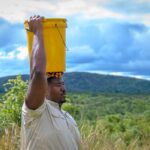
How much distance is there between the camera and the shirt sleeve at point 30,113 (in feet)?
12.5

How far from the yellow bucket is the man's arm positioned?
0.43 metres

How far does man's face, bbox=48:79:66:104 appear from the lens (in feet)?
13.5

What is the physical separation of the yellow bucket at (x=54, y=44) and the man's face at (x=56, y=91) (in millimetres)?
136

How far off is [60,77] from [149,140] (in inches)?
251

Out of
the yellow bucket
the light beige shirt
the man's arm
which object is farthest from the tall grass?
the man's arm

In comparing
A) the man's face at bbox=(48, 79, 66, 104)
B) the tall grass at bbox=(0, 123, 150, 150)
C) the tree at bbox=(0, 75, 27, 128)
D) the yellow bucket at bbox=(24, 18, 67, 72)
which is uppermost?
the yellow bucket at bbox=(24, 18, 67, 72)

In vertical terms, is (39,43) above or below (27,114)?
above

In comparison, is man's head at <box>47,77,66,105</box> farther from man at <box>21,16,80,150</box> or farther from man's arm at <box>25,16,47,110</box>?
man's arm at <box>25,16,47,110</box>

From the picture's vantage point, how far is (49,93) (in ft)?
13.5

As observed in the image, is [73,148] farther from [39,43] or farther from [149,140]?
[149,140]

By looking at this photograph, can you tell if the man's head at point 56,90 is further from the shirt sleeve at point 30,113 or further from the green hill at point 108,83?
the green hill at point 108,83

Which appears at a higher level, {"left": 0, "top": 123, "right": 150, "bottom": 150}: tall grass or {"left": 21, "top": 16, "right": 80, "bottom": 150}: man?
{"left": 21, "top": 16, "right": 80, "bottom": 150}: man

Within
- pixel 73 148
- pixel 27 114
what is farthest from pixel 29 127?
pixel 73 148

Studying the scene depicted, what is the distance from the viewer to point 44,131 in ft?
12.8
